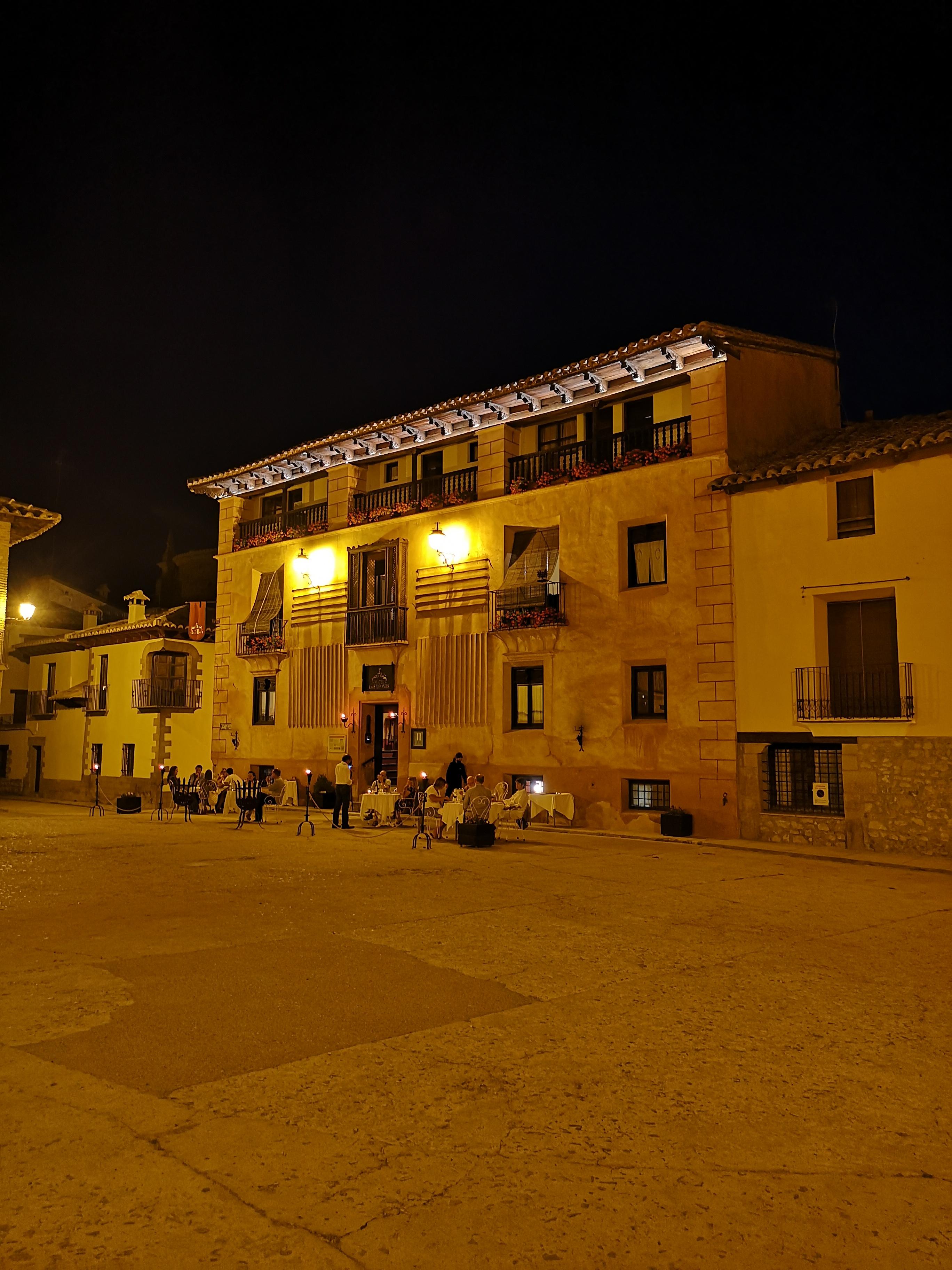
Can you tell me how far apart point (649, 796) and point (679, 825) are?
60.0 inches

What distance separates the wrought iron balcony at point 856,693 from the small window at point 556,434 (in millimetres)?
8589

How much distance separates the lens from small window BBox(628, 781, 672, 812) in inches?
776

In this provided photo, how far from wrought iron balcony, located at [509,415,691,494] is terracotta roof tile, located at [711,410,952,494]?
5.74 ft

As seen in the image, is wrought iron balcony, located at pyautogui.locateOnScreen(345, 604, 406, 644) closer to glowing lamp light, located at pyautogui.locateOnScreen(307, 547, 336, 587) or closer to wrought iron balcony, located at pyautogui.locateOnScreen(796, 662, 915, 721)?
glowing lamp light, located at pyautogui.locateOnScreen(307, 547, 336, 587)

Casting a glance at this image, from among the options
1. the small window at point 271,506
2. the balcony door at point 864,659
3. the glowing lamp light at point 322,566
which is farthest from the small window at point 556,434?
the small window at point 271,506

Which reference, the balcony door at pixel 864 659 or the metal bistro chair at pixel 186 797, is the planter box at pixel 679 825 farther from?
the metal bistro chair at pixel 186 797

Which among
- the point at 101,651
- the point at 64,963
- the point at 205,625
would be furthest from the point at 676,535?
the point at 101,651

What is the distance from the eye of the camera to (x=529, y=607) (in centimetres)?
2195

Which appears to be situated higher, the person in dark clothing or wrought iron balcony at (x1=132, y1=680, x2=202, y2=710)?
wrought iron balcony at (x1=132, y1=680, x2=202, y2=710)

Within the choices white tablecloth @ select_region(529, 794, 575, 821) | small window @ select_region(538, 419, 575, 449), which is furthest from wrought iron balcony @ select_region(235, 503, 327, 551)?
white tablecloth @ select_region(529, 794, 575, 821)

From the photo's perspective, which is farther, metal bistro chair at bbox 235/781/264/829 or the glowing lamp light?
the glowing lamp light

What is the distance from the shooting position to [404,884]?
11.7 m

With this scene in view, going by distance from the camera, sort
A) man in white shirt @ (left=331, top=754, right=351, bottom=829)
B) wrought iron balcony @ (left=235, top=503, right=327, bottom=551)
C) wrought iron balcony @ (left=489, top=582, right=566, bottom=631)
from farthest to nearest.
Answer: wrought iron balcony @ (left=235, top=503, right=327, bottom=551) < wrought iron balcony @ (left=489, top=582, right=566, bottom=631) < man in white shirt @ (left=331, top=754, right=351, bottom=829)

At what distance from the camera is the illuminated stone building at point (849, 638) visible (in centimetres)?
1588
